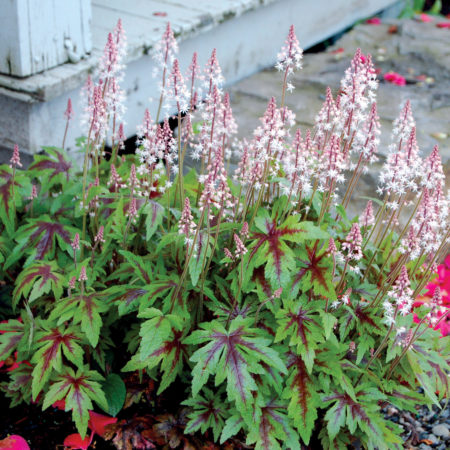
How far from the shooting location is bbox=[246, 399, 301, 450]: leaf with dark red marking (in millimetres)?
2117

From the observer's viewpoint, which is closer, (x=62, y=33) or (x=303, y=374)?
(x=303, y=374)

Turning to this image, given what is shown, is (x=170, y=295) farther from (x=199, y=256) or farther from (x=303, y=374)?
(x=303, y=374)

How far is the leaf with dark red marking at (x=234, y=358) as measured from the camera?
1992 mm

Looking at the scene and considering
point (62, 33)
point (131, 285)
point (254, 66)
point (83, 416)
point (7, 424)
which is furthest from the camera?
point (254, 66)

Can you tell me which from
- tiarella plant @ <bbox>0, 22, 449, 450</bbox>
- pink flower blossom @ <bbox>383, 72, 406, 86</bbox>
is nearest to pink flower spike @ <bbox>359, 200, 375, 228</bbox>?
tiarella plant @ <bbox>0, 22, 449, 450</bbox>

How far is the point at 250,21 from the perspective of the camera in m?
5.03

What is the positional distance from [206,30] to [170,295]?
8.86 feet

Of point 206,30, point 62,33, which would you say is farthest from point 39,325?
point 206,30

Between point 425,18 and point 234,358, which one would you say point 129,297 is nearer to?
point 234,358

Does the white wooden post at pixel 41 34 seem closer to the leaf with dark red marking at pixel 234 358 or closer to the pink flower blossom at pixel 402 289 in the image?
the leaf with dark red marking at pixel 234 358

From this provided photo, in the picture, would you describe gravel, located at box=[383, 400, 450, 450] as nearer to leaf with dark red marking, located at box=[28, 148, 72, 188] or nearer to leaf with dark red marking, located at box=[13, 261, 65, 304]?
leaf with dark red marking, located at box=[13, 261, 65, 304]

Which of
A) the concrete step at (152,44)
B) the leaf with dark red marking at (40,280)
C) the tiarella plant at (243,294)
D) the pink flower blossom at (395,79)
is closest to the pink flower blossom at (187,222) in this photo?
the tiarella plant at (243,294)

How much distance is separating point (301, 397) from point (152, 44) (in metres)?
2.62

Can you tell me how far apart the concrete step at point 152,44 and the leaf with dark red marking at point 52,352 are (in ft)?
4.82
